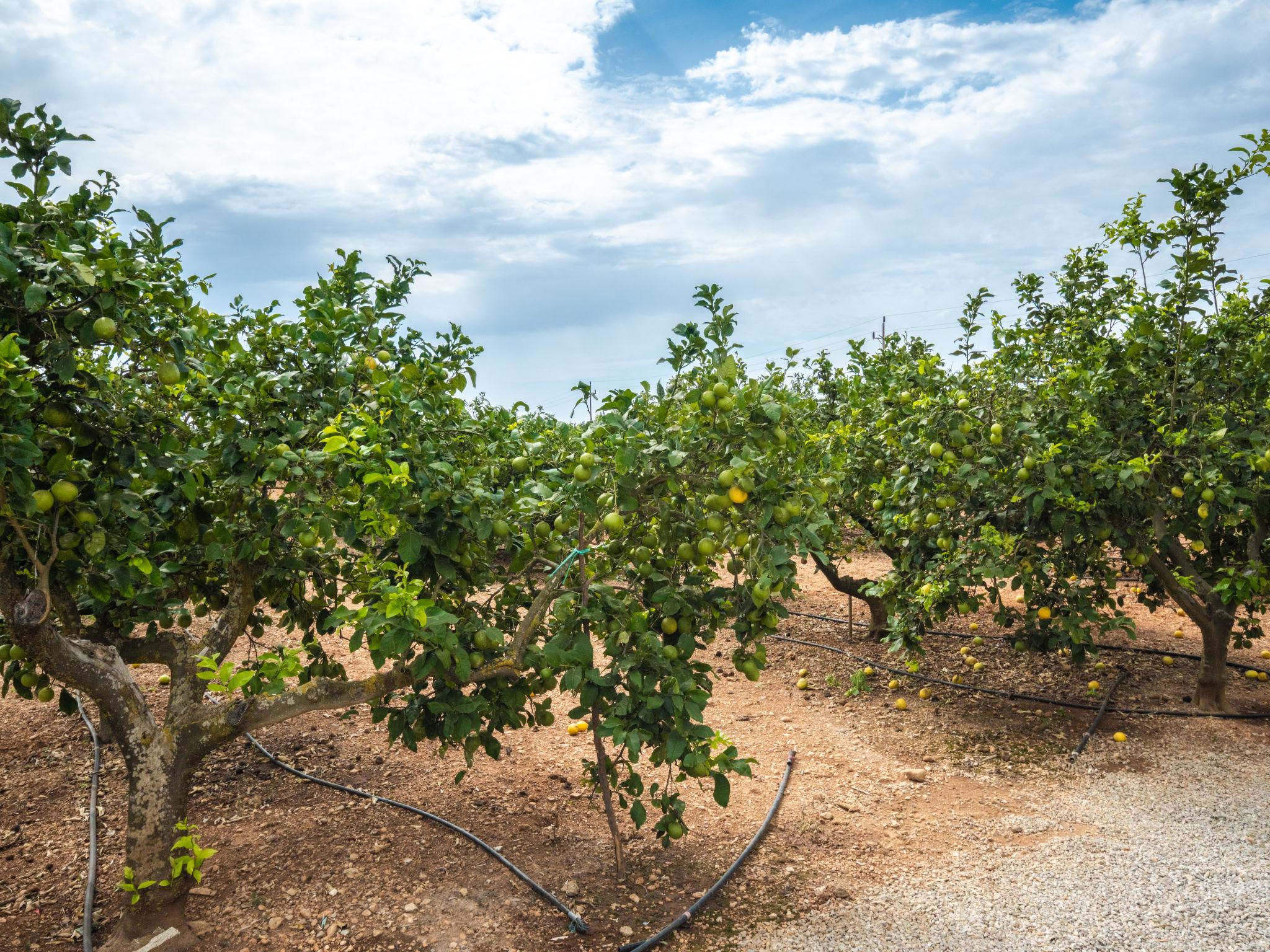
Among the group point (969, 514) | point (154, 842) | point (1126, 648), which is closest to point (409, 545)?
point (154, 842)

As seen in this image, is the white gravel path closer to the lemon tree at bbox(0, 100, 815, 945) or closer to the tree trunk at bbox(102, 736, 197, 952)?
the lemon tree at bbox(0, 100, 815, 945)

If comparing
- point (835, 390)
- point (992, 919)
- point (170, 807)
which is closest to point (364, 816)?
point (170, 807)

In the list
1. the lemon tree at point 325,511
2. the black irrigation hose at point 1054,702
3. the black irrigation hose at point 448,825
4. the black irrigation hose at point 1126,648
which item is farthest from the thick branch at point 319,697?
the black irrigation hose at point 1054,702

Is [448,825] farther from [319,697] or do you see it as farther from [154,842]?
[154,842]

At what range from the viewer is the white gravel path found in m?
3.40

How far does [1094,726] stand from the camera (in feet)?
18.7

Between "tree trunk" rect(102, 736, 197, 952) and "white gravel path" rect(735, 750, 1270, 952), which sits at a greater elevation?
"tree trunk" rect(102, 736, 197, 952)

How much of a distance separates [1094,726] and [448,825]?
14.2ft

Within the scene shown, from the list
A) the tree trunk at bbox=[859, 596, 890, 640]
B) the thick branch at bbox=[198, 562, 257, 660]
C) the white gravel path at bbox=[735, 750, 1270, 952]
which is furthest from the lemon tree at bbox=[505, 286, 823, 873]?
the tree trunk at bbox=[859, 596, 890, 640]

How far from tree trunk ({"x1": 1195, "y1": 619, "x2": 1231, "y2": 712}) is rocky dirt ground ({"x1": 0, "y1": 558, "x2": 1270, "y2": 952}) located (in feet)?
0.70

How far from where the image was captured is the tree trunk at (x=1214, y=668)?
5.74 m

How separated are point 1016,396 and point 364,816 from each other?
14.7 feet

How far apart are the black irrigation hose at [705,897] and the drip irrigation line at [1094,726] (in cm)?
203

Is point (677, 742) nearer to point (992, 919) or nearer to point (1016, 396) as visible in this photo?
point (992, 919)
